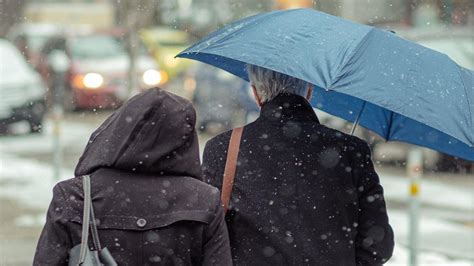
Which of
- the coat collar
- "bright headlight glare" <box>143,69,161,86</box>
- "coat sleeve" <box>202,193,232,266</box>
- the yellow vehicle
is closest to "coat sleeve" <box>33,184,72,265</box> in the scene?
"coat sleeve" <box>202,193,232,266</box>

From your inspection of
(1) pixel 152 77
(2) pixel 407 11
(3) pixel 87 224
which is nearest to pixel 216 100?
(1) pixel 152 77

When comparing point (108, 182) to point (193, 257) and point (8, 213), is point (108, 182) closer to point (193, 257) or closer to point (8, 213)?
point (193, 257)

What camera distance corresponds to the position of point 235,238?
151 inches

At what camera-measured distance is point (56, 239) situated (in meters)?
3.35

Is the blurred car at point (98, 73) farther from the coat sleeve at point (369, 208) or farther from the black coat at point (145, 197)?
the black coat at point (145, 197)

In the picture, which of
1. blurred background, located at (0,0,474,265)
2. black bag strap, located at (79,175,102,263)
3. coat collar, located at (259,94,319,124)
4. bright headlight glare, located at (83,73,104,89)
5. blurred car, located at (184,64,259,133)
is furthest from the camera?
bright headlight glare, located at (83,73,104,89)

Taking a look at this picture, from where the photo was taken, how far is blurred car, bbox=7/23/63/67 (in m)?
26.0

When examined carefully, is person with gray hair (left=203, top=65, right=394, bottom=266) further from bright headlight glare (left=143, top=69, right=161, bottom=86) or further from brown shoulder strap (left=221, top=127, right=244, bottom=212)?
bright headlight glare (left=143, top=69, right=161, bottom=86)

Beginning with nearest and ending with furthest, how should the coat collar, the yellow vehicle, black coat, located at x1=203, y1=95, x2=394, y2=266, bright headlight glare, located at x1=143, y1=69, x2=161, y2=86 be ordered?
black coat, located at x1=203, y1=95, x2=394, y2=266 < the coat collar < bright headlight glare, located at x1=143, y1=69, x2=161, y2=86 < the yellow vehicle

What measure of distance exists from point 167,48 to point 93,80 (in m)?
6.52

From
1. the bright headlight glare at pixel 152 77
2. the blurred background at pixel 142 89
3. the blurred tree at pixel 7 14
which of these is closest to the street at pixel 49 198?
the blurred background at pixel 142 89

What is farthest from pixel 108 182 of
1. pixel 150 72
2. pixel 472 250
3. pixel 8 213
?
pixel 150 72

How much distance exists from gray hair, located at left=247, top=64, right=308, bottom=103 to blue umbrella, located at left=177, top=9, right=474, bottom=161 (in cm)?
10

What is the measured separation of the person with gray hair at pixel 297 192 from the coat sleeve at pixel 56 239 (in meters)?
0.69
